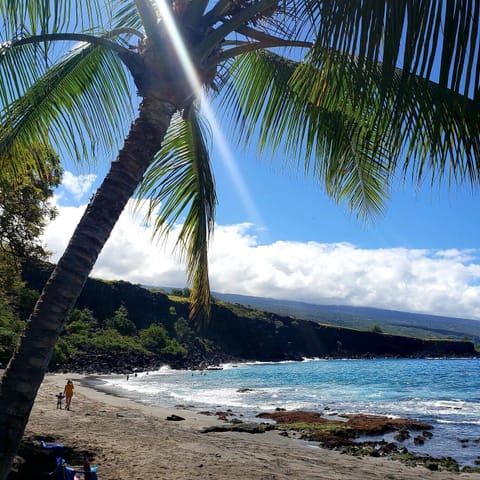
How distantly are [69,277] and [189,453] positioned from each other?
12.2 m

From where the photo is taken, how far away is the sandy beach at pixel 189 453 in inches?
431

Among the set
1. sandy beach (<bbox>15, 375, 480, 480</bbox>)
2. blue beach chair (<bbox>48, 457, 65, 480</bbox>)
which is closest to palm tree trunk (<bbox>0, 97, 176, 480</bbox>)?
blue beach chair (<bbox>48, 457, 65, 480</bbox>)

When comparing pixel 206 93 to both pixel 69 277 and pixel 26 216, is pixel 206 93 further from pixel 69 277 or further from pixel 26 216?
pixel 26 216

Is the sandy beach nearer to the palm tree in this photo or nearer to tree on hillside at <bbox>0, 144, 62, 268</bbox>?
tree on hillside at <bbox>0, 144, 62, 268</bbox>

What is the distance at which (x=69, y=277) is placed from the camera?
3018 millimetres

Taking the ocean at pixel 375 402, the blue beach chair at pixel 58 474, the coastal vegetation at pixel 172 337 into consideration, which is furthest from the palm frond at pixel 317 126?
the coastal vegetation at pixel 172 337

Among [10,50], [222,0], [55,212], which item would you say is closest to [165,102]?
[222,0]

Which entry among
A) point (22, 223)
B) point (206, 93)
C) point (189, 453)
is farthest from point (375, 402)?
point (206, 93)

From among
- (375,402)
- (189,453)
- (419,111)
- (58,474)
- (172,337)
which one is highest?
(419,111)

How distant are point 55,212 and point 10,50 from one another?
347 inches

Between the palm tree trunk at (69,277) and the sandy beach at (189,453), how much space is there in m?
6.64

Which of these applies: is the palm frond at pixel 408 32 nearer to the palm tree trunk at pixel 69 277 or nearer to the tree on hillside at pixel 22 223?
the palm tree trunk at pixel 69 277

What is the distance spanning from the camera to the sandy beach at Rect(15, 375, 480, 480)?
35.9ft

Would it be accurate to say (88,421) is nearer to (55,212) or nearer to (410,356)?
(55,212)
